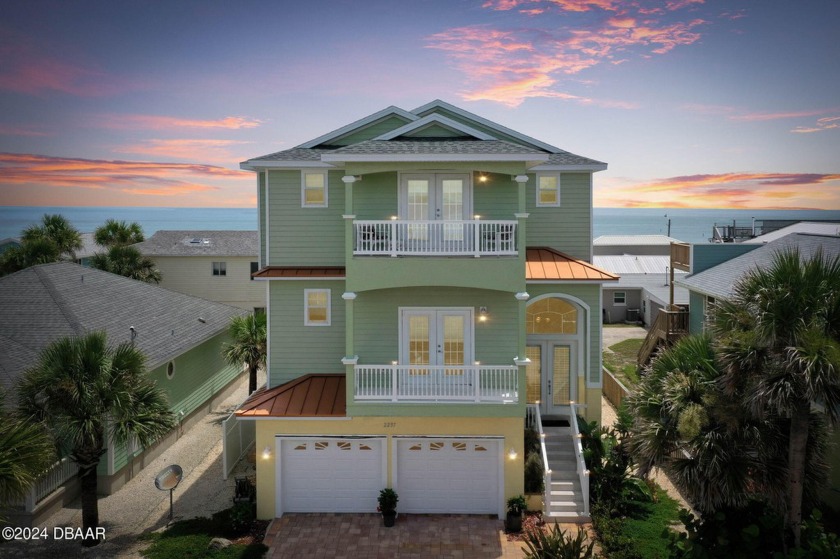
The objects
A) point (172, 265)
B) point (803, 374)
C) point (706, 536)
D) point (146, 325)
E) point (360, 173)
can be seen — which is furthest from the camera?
point (172, 265)

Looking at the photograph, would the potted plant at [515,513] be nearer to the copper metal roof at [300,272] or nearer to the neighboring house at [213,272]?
the copper metal roof at [300,272]

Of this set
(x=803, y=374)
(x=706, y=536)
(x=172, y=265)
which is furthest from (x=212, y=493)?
(x=172, y=265)

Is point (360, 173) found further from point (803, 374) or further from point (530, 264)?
point (803, 374)

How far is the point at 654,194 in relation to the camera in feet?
222

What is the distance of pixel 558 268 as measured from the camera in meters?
17.0

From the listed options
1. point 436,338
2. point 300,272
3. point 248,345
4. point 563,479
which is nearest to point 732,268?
point 563,479

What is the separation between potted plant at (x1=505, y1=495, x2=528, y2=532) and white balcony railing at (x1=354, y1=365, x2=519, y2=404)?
2323 millimetres

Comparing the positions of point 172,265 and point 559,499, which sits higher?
point 172,265

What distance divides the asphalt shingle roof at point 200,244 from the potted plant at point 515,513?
89.4ft

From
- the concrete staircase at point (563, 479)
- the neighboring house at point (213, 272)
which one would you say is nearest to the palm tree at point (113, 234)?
the neighboring house at point (213, 272)

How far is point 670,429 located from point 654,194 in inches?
2442

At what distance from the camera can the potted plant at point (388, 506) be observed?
1416 centimetres

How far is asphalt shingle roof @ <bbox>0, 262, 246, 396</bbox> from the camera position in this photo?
55.1ft

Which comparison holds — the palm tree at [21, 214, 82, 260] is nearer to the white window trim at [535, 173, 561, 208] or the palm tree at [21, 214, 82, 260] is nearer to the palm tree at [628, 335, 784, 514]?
the white window trim at [535, 173, 561, 208]
